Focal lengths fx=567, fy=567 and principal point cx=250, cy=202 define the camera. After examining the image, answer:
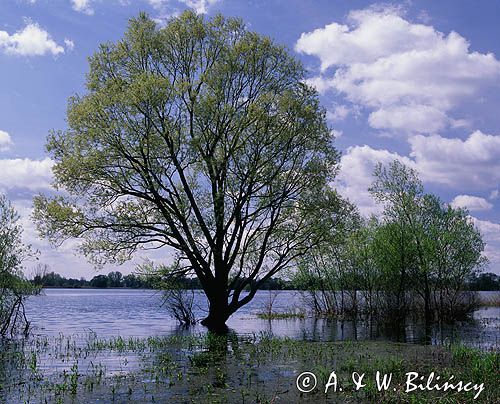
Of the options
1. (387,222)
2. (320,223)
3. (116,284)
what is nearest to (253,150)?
(320,223)

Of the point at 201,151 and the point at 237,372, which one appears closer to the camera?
the point at 237,372

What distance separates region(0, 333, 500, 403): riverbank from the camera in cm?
1291

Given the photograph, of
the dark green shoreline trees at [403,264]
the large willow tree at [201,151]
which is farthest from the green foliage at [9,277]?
the dark green shoreline trees at [403,264]

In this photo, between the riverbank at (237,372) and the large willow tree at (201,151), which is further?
the large willow tree at (201,151)

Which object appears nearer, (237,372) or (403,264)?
(237,372)

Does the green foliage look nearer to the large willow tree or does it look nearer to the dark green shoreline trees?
the large willow tree

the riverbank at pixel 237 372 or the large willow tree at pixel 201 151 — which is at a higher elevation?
the large willow tree at pixel 201 151

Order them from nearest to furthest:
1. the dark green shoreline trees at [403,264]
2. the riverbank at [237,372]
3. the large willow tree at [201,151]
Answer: the riverbank at [237,372], the large willow tree at [201,151], the dark green shoreline trees at [403,264]

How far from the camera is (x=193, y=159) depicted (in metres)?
32.1

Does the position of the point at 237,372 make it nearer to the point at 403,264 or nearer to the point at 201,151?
the point at 201,151

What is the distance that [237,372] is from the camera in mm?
16391

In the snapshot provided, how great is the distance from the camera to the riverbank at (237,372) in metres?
12.9

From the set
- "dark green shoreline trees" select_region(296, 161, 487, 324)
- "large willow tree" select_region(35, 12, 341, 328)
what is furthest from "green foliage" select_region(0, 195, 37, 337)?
"dark green shoreline trees" select_region(296, 161, 487, 324)

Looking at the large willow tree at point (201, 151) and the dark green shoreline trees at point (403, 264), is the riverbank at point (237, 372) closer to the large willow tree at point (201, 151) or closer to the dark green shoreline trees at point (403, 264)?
the large willow tree at point (201, 151)
